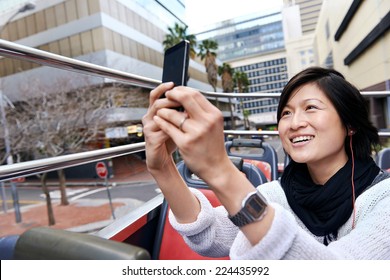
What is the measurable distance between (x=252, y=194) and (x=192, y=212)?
270mm

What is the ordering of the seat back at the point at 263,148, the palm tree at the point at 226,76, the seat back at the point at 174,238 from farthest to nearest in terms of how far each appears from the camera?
the palm tree at the point at 226,76
the seat back at the point at 263,148
the seat back at the point at 174,238

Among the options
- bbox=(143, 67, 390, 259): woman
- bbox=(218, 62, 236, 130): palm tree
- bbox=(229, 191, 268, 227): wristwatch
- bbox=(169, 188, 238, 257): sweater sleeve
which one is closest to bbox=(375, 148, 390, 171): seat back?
bbox=(143, 67, 390, 259): woman

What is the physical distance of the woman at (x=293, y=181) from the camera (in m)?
0.38

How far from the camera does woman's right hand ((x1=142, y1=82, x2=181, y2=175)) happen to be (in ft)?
1.46

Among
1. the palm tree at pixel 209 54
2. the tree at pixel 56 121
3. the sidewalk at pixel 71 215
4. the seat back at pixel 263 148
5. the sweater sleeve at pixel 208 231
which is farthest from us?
the palm tree at pixel 209 54

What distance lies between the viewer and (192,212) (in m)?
0.63

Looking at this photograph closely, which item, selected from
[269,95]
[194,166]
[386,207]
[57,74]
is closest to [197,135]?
[194,166]

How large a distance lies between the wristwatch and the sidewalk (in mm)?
7496

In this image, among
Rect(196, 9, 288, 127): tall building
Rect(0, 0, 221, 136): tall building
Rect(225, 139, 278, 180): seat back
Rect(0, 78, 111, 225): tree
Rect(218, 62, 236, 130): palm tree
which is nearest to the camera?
Rect(225, 139, 278, 180): seat back

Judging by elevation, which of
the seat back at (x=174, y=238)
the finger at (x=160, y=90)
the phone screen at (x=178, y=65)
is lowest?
the seat back at (x=174, y=238)

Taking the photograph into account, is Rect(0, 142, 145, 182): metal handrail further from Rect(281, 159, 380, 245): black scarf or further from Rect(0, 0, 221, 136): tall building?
Rect(0, 0, 221, 136): tall building

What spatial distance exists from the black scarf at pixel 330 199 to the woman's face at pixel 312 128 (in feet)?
0.22

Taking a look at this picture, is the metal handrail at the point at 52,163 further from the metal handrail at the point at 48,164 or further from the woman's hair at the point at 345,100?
the woman's hair at the point at 345,100

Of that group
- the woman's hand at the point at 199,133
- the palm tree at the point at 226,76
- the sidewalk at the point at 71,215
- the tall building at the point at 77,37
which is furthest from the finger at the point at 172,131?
the palm tree at the point at 226,76
